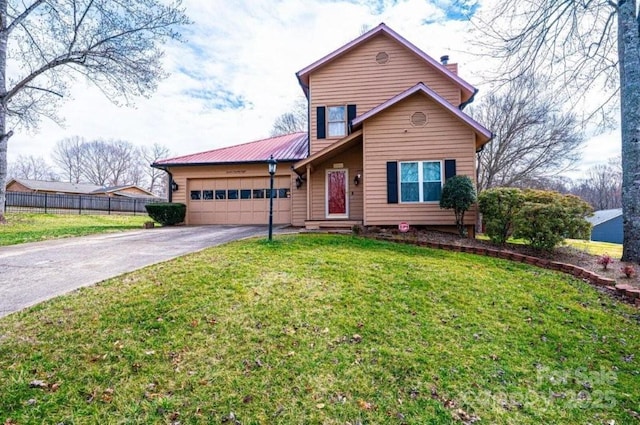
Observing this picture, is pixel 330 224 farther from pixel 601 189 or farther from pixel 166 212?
pixel 601 189

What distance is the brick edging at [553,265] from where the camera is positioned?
5348 mm

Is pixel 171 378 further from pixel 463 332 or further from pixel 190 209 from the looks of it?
pixel 190 209

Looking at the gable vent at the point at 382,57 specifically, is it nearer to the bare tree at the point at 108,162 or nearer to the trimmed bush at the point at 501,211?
the trimmed bush at the point at 501,211

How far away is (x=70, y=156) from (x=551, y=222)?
6750 centimetres

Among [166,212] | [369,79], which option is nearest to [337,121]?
[369,79]

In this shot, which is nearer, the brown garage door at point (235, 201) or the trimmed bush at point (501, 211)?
the trimmed bush at point (501, 211)

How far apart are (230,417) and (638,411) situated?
3.68 metres

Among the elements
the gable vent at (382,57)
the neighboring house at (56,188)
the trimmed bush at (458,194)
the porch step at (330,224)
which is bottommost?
the porch step at (330,224)

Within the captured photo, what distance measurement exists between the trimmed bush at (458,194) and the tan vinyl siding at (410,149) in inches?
27.4

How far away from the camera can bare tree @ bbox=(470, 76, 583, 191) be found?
18359mm

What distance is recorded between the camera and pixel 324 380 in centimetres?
305

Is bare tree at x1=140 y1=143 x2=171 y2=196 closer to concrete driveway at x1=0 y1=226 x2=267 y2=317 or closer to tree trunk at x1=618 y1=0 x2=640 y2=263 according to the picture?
concrete driveway at x1=0 y1=226 x2=267 y2=317

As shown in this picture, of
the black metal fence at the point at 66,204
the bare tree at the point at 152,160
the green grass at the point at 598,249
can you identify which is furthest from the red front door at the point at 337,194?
the bare tree at the point at 152,160

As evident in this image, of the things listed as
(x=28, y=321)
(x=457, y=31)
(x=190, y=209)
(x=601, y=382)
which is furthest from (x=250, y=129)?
(x=601, y=382)
